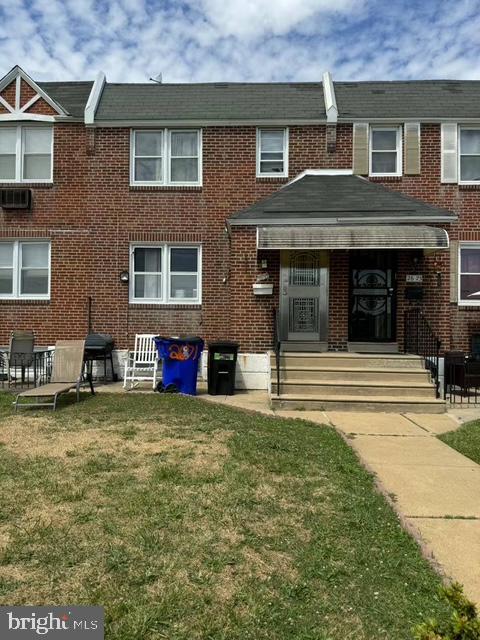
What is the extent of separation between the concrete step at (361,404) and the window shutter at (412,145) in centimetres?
624

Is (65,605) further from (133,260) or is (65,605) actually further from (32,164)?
(32,164)

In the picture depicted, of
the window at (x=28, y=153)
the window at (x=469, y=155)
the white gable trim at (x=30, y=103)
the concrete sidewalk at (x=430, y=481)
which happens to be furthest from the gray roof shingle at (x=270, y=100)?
the concrete sidewalk at (x=430, y=481)

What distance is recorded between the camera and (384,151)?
12219 millimetres

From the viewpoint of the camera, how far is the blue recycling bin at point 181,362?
973 centimetres

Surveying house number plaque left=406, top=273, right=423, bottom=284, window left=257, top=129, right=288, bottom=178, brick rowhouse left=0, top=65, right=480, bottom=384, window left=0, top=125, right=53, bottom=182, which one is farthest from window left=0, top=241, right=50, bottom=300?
house number plaque left=406, top=273, right=423, bottom=284

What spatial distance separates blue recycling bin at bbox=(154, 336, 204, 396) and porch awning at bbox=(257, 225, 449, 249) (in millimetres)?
2442

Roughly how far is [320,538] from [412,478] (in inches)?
72.5

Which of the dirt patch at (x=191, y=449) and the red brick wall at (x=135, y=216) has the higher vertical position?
the red brick wall at (x=135, y=216)

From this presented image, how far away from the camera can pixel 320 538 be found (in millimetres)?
3400

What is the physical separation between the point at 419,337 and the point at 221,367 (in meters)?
4.27

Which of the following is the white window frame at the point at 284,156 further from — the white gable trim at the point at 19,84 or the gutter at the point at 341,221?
the white gable trim at the point at 19,84

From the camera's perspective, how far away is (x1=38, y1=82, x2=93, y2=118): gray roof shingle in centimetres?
1248

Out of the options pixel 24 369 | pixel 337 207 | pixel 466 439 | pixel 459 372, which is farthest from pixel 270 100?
pixel 466 439

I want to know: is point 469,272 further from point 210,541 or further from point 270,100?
point 210,541
